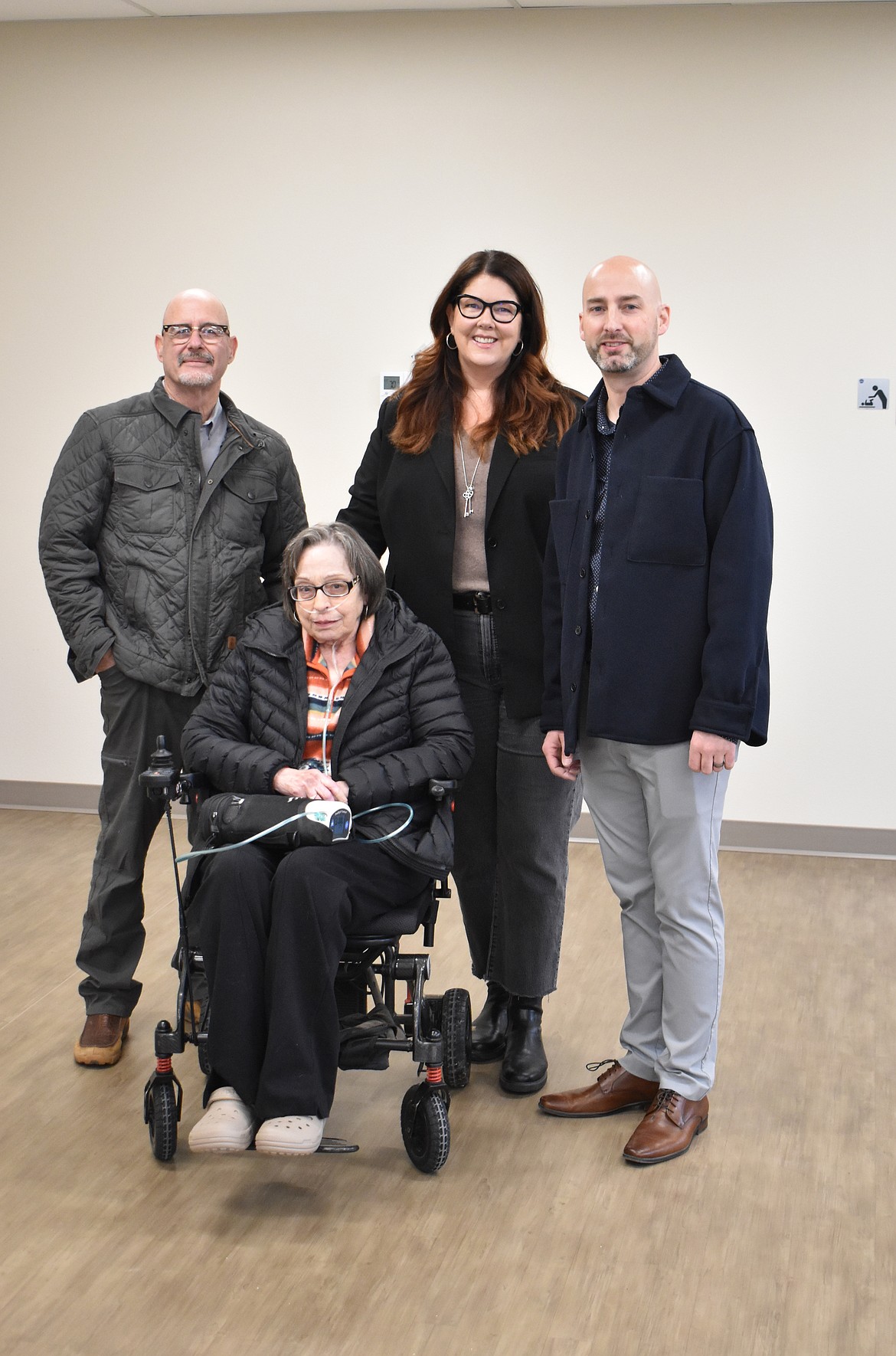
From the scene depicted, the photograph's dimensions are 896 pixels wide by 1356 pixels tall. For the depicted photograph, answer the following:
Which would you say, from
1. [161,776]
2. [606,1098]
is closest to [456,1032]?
[606,1098]

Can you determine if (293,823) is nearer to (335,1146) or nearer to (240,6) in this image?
(335,1146)

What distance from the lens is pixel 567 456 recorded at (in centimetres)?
275

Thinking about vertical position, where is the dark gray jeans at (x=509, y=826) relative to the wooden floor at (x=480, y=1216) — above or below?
above

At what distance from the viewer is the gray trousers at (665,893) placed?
8.63 ft

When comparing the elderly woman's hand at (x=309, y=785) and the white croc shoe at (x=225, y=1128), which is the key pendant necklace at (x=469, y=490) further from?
the white croc shoe at (x=225, y=1128)

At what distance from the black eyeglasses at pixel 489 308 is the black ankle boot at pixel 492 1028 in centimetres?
149

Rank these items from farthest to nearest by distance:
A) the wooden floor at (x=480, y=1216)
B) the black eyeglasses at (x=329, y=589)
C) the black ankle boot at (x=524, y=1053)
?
the black ankle boot at (x=524, y=1053), the black eyeglasses at (x=329, y=589), the wooden floor at (x=480, y=1216)

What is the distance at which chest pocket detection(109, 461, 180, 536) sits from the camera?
304 cm

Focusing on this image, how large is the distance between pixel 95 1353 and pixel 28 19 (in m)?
4.53

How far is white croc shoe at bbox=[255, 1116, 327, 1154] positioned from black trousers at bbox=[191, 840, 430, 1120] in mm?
16

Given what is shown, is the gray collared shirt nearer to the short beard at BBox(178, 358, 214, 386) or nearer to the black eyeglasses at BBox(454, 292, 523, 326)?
the short beard at BBox(178, 358, 214, 386)

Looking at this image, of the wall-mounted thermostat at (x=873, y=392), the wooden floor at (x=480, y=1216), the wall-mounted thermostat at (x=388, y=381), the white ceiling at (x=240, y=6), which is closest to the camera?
the wooden floor at (x=480, y=1216)

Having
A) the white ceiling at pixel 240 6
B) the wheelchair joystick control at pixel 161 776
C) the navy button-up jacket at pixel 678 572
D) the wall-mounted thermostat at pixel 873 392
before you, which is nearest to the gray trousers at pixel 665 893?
the navy button-up jacket at pixel 678 572

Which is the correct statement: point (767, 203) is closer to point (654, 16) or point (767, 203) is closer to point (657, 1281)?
point (654, 16)
